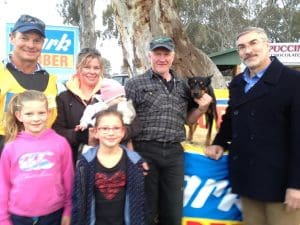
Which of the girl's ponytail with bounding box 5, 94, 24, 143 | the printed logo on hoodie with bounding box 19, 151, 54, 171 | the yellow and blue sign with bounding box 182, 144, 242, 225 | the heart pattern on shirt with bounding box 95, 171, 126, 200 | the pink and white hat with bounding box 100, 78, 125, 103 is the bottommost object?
the yellow and blue sign with bounding box 182, 144, 242, 225

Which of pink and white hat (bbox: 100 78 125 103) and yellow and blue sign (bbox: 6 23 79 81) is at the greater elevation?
yellow and blue sign (bbox: 6 23 79 81)

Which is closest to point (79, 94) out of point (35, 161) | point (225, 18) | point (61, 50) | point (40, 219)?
point (35, 161)

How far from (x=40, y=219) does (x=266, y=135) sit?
1.84m

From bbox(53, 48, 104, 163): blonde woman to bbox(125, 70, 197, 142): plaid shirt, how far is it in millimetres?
399

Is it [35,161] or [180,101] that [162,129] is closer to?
[180,101]

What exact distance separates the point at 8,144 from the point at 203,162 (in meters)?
1.79

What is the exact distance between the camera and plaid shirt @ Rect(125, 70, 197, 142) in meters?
4.32

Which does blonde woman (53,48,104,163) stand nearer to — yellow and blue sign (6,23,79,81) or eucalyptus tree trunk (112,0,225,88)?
yellow and blue sign (6,23,79,81)

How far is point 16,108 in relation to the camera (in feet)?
12.1

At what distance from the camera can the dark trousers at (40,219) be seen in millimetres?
3592

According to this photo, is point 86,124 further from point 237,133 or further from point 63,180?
point 237,133

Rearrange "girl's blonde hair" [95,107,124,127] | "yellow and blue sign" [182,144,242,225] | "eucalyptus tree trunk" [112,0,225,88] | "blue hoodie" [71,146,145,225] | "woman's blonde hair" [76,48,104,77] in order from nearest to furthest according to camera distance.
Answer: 1. "blue hoodie" [71,146,145,225]
2. "girl's blonde hair" [95,107,124,127]
3. "woman's blonde hair" [76,48,104,77]
4. "yellow and blue sign" [182,144,242,225]
5. "eucalyptus tree trunk" [112,0,225,88]

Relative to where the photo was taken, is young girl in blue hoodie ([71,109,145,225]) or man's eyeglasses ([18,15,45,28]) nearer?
young girl in blue hoodie ([71,109,145,225])

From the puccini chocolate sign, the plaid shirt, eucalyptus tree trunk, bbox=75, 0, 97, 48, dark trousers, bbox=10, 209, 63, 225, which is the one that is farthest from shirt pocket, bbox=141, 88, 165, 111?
the puccini chocolate sign
